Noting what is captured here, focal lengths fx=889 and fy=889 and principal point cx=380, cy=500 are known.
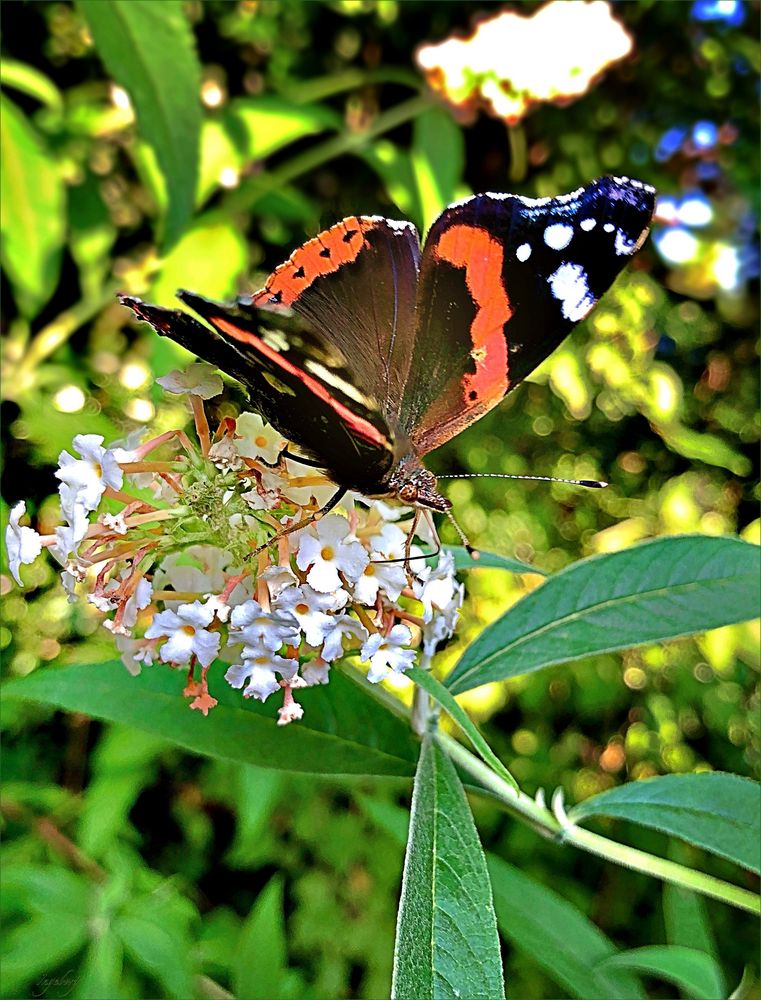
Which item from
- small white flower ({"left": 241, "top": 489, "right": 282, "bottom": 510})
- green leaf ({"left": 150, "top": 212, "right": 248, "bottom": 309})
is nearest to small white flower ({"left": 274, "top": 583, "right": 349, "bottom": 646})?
small white flower ({"left": 241, "top": 489, "right": 282, "bottom": 510})

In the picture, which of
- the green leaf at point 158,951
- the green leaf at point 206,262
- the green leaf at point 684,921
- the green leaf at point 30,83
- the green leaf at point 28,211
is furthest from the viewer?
the green leaf at point 206,262

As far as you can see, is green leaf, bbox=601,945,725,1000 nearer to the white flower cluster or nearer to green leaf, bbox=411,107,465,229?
the white flower cluster

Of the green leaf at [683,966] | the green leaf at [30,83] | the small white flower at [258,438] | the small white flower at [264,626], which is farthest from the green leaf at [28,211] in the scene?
the green leaf at [683,966]

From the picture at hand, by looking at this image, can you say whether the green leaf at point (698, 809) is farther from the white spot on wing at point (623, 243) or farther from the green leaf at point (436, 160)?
the green leaf at point (436, 160)

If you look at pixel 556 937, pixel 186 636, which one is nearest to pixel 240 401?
pixel 186 636

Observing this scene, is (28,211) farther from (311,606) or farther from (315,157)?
(311,606)

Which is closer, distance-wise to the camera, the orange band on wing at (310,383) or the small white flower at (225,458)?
the orange band on wing at (310,383)

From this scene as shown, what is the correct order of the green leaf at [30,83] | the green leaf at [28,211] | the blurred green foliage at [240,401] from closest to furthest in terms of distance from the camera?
the blurred green foliage at [240,401], the green leaf at [28,211], the green leaf at [30,83]
